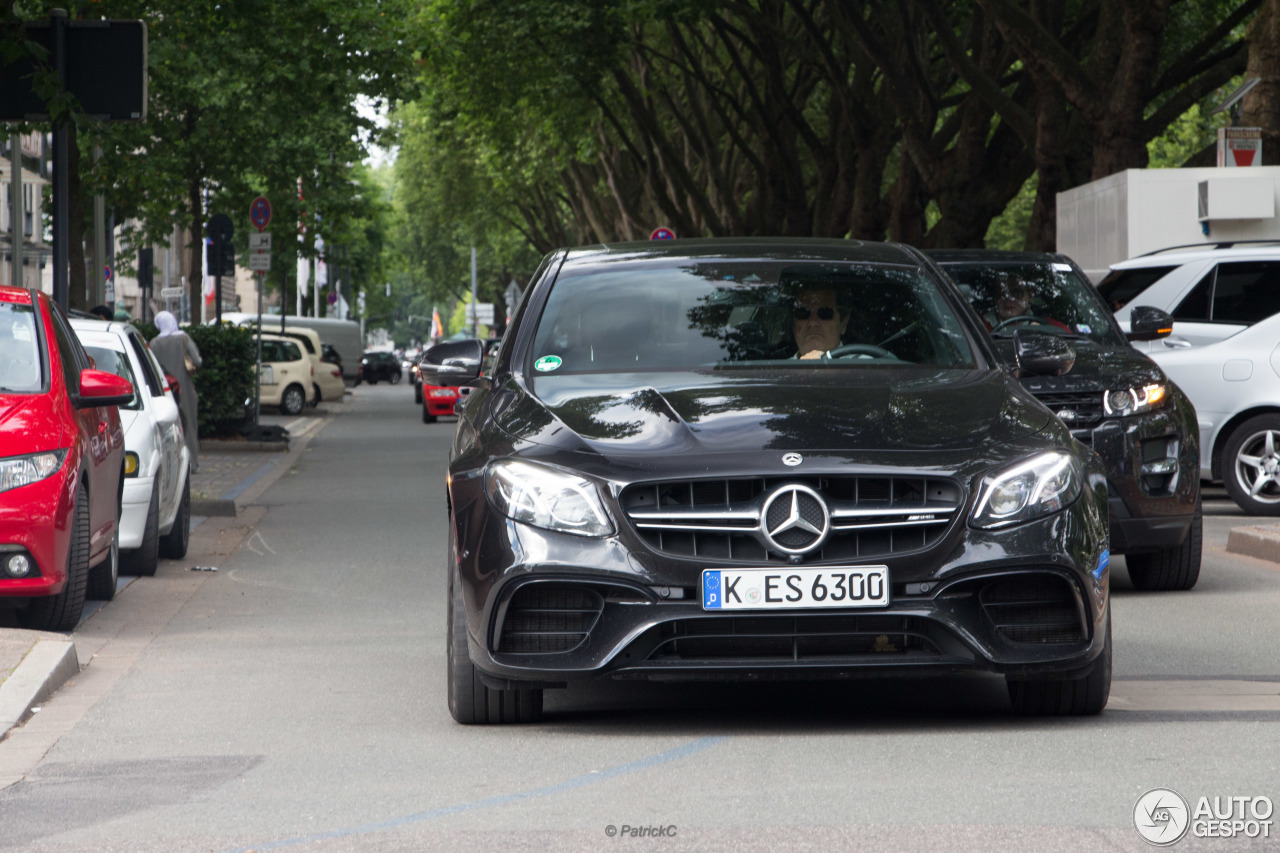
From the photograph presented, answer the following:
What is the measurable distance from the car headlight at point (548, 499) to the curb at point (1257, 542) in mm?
6601

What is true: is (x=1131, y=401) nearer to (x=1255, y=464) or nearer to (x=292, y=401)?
(x=1255, y=464)

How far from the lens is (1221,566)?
36.1 feet

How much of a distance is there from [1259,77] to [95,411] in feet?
45.2

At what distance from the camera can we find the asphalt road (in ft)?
15.8

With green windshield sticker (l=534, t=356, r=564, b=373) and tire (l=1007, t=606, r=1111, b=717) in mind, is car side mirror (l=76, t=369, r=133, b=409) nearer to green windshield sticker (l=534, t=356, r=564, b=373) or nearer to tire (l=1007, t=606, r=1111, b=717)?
green windshield sticker (l=534, t=356, r=564, b=373)

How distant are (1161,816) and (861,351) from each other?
2.44 meters

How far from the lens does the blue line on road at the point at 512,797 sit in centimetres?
477

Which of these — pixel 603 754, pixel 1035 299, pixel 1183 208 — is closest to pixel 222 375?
pixel 1183 208

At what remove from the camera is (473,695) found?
6199 mm

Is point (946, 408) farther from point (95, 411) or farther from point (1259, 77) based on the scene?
point (1259, 77)

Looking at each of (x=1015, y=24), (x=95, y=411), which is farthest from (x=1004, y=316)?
(x=1015, y=24)

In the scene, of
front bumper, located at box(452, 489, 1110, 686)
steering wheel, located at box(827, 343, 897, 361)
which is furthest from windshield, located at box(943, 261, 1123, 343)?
front bumper, located at box(452, 489, 1110, 686)

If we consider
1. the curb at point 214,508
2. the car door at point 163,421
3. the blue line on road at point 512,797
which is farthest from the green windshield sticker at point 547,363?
the curb at point 214,508

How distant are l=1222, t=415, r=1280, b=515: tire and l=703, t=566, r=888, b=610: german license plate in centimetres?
901
